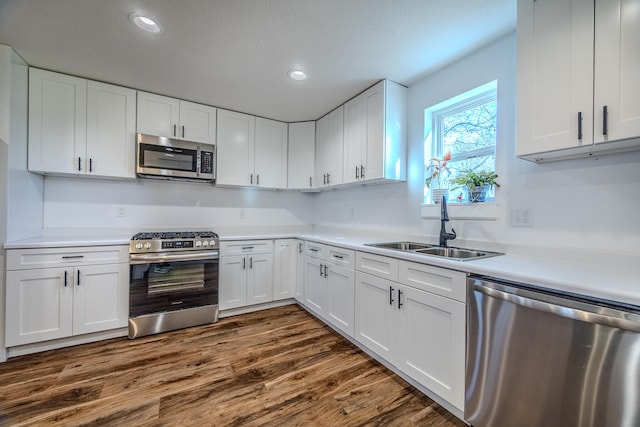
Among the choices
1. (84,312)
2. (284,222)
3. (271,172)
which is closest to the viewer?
(84,312)

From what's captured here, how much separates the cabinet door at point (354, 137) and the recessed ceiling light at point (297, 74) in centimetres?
66

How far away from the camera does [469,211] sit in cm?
206

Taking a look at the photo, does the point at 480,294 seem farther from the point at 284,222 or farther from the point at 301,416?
the point at 284,222

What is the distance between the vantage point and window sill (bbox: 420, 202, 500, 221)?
6.36ft

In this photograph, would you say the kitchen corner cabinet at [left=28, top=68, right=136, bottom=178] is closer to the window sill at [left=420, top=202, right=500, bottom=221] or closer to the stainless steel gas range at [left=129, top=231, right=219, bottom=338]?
the stainless steel gas range at [left=129, top=231, right=219, bottom=338]

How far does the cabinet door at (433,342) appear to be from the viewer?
149 cm

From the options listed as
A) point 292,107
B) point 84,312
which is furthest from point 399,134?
point 84,312

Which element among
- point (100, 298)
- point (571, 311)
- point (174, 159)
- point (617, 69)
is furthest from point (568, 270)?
point (100, 298)

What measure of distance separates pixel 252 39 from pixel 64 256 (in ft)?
7.76

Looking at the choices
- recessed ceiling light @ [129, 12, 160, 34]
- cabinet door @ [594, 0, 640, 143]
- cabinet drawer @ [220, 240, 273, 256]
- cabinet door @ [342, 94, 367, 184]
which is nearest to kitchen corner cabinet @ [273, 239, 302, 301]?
cabinet drawer @ [220, 240, 273, 256]

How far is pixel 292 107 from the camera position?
10.4 feet

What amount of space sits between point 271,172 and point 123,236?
5.94 ft

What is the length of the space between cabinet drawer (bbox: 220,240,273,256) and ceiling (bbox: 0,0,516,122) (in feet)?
5.41

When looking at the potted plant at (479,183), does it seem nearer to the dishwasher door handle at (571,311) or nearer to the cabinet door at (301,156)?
Answer: the dishwasher door handle at (571,311)
